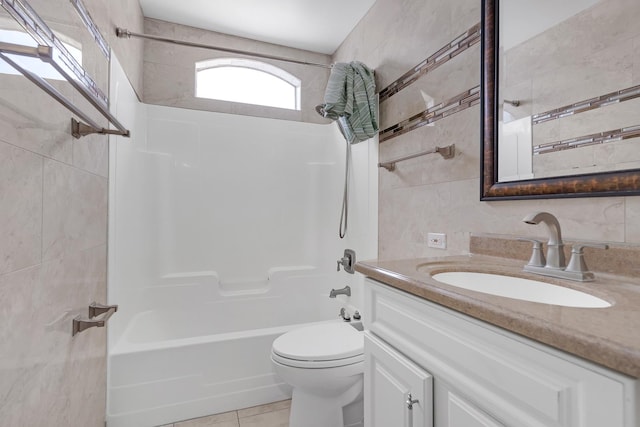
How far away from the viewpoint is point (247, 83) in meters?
2.67

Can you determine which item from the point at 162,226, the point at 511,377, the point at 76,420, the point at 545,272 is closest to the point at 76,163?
the point at 76,420

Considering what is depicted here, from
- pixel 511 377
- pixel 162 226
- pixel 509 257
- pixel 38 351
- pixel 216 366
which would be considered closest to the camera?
pixel 511 377

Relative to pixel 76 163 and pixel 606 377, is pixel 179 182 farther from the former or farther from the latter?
pixel 606 377

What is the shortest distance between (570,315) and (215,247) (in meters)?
2.22

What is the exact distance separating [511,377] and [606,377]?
0.52 ft

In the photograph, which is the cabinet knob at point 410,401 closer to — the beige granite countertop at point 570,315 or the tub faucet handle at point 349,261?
the beige granite countertop at point 570,315

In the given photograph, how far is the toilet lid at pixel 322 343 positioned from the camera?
1404 millimetres

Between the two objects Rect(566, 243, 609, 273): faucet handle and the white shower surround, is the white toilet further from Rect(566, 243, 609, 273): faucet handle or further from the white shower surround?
Rect(566, 243, 609, 273): faucet handle

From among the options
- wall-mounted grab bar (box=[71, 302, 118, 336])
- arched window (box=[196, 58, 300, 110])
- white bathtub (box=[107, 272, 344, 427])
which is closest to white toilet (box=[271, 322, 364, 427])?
white bathtub (box=[107, 272, 344, 427])

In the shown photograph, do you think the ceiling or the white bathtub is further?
the ceiling

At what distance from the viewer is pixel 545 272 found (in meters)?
0.87

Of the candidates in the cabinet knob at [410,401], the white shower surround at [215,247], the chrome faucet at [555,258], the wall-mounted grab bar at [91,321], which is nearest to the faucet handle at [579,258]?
the chrome faucet at [555,258]

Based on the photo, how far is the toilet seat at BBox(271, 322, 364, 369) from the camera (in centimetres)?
138

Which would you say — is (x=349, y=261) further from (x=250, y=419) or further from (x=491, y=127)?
(x=491, y=127)
